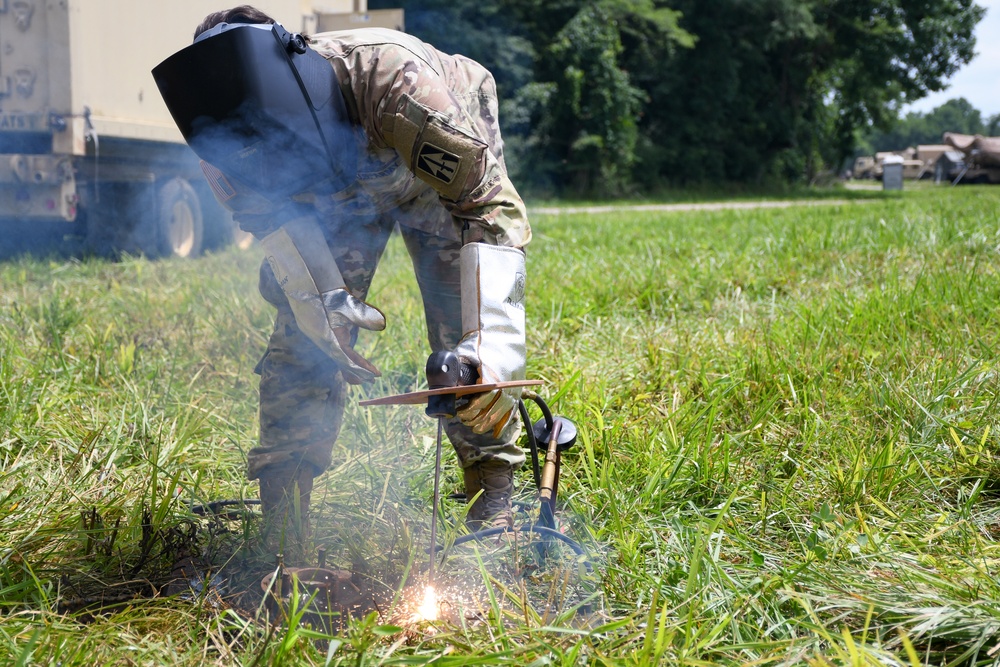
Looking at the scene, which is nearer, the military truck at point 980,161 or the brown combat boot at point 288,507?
the brown combat boot at point 288,507

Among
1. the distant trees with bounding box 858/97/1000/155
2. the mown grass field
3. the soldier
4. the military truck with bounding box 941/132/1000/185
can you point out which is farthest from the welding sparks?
the distant trees with bounding box 858/97/1000/155

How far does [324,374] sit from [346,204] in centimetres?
46

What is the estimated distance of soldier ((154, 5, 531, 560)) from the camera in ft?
5.53

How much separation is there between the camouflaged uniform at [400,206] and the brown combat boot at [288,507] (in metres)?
0.04

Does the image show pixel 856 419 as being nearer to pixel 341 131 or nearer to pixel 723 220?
pixel 341 131

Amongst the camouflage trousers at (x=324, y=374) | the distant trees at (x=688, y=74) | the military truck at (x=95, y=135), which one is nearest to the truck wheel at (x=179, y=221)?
the military truck at (x=95, y=135)

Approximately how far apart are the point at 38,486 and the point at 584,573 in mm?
1451

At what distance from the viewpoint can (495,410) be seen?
5.59 ft

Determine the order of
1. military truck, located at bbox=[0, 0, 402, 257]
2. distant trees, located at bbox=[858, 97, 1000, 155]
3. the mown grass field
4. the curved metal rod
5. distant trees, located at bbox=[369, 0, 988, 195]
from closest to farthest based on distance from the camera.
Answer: the mown grass field → the curved metal rod → military truck, located at bbox=[0, 0, 402, 257] → distant trees, located at bbox=[369, 0, 988, 195] → distant trees, located at bbox=[858, 97, 1000, 155]

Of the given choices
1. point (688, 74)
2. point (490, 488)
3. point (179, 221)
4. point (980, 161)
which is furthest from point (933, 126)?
point (490, 488)

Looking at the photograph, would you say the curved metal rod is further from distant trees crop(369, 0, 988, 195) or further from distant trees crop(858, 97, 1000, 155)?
distant trees crop(858, 97, 1000, 155)

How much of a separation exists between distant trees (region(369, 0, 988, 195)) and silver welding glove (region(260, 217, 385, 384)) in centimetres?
1353

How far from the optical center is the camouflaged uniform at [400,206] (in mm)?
1782

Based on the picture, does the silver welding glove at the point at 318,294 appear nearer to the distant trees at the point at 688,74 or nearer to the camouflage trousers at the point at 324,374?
the camouflage trousers at the point at 324,374
